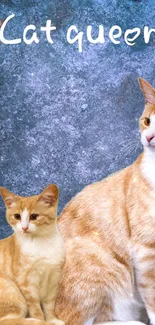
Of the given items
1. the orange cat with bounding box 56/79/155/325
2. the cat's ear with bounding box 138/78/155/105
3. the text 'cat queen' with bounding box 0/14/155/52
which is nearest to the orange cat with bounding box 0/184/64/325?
the orange cat with bounding box 56/79/155/325

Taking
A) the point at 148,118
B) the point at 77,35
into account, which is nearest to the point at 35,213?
the point at 148,118

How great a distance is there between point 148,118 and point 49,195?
0.51 meters

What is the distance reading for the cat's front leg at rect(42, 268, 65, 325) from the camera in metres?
2.14

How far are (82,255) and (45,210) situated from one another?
31 cm

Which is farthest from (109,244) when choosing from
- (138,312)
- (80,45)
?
(80,45)

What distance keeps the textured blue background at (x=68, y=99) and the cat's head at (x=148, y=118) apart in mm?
191

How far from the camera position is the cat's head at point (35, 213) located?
6.93 ft

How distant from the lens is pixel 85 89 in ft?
8.57

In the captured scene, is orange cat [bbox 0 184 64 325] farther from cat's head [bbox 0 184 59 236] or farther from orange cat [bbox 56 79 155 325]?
orange cat [bbox 56 79 155 325]

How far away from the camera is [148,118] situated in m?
2.38

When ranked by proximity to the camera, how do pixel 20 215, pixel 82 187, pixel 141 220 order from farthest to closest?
pixel 82 187 < pixel 141 220 < pixel 20 215

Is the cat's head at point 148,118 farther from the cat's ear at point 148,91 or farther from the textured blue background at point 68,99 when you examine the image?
the textured blue background at point 68,99

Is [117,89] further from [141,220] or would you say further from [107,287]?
[107,287]

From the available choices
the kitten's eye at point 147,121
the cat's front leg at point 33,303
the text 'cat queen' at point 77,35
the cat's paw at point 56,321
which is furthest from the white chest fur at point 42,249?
the text 'cat queen' at point 77,35
